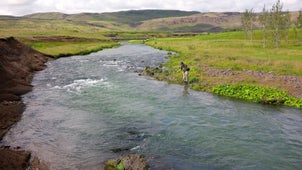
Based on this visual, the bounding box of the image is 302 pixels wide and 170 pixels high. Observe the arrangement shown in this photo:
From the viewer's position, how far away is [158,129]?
27.8 m

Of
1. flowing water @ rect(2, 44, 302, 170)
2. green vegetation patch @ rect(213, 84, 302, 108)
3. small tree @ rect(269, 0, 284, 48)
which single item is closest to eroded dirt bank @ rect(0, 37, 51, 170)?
flowing water @ rect(2, 44, 302, 170)

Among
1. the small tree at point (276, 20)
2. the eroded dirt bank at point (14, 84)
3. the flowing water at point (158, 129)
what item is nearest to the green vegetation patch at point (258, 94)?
the flowing water at point (158, 129)

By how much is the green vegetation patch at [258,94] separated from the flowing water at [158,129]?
187 cm

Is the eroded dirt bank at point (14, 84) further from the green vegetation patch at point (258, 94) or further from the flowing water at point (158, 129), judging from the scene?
the green vegetation patch at point (258, 94)

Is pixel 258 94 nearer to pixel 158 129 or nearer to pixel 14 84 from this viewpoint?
pixel 158 129

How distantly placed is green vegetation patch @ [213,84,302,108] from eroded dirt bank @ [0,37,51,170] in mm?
26941

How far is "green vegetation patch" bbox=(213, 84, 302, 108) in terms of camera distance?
3562cm

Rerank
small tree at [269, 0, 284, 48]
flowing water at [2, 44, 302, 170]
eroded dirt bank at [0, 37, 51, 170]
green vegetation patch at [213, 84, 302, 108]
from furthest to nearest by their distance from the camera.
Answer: small tree at [269, 0, 284, 48] → green vegetation patch at [213, 84, 302, 108] → flowing water at [2, 44, 302, 170] → eroded dirt bank at [0, 37, 51, 170]

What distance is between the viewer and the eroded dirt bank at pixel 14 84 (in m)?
20.1

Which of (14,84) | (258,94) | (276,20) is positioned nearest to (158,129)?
(258,94)

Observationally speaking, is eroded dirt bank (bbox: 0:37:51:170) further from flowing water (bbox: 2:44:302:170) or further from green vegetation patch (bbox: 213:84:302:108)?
green vegetation patch (bbox: 213:84:302:108)

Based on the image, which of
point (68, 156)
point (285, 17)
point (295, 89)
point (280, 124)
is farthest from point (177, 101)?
point (285, 17)

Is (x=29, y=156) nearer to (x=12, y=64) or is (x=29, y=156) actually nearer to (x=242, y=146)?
(x=242, y=146)

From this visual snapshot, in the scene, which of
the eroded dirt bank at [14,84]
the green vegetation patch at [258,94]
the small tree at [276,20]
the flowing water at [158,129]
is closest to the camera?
the eroded dirt bank at [14,84]
